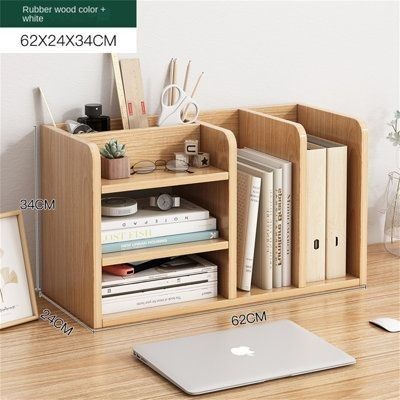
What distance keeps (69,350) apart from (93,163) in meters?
0.35

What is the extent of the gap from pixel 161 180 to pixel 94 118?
247 millimetres

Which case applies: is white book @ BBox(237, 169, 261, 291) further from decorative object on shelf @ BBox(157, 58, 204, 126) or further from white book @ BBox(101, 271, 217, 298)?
decorative object on shelf @ BBox(157, 58, 204, 126)

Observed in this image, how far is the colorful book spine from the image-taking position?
216 centimetres

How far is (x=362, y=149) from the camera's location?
2.36m

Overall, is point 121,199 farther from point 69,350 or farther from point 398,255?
point 398,255

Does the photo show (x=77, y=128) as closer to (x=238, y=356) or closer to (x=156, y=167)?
(x=156, y=167)

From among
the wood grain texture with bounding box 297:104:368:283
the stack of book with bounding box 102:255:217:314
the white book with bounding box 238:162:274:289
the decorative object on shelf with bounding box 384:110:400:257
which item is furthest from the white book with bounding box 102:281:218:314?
the decorative object on shelf with bounding box 384:110:400:257

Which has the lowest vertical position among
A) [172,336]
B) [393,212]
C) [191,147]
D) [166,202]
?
Answer: [172,336]

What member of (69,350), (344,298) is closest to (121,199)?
(69,350)

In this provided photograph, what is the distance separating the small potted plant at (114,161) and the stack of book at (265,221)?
10.4 inches

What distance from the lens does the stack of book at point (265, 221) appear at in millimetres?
2277

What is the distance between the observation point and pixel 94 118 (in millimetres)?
2316

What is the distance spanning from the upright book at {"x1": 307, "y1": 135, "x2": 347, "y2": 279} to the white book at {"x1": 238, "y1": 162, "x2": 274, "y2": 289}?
0.15m

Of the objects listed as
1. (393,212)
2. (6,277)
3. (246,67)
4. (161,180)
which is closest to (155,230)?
(161,180)
